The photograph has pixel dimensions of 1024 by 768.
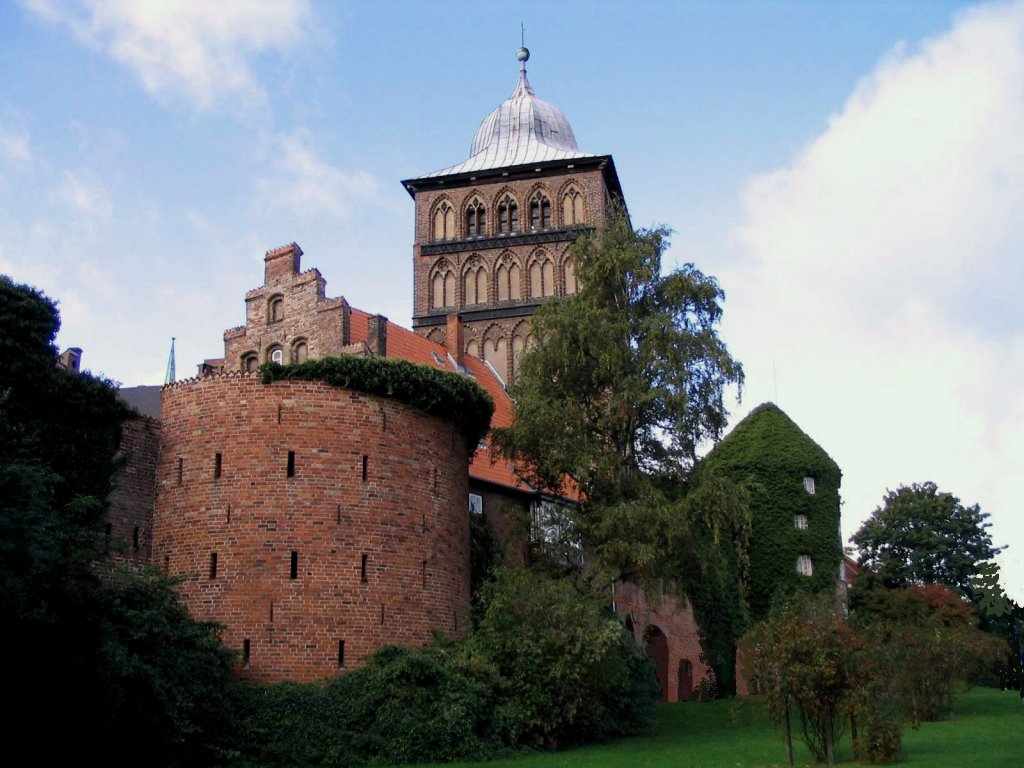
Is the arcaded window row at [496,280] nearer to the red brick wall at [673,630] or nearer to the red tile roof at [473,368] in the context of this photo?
the red tile roof at [473,368]

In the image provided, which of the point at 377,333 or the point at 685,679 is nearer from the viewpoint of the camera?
the point at 377,333

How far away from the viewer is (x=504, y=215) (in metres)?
54.1

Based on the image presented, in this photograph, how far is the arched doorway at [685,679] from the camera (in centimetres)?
4362

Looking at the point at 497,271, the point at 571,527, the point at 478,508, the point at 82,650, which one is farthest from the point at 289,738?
the point at 497,271

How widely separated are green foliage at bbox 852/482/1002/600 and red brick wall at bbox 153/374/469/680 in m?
33.9

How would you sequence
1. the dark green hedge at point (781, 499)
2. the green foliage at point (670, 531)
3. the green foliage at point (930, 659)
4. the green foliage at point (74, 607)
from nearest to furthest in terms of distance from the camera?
the green foliage at point (74, 607), the green foliage at point (930, 659), the green foliage at point (670, 531), the dark green hedge at point (781, 499)

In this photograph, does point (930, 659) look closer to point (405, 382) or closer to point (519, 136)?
point (405, 382)

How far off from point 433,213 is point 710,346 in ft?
89.3

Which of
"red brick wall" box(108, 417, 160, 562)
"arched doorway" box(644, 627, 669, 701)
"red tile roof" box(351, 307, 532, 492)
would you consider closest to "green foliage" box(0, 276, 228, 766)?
"red brick wall" box(108, 417, 160, 562)

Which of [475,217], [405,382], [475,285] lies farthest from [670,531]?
[475,217]

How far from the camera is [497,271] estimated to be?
5269 centimetres

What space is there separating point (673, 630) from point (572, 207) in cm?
1921

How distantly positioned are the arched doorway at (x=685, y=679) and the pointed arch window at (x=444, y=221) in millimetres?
21351

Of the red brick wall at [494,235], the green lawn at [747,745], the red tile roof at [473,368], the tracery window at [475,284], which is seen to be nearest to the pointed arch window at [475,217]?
the red brick wall at [494,235]
